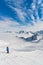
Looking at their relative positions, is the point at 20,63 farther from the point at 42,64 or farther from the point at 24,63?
the point at 42,64

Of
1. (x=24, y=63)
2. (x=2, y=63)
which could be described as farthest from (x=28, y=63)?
(x=2, y=63)

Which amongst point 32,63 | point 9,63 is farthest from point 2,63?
point 32,63

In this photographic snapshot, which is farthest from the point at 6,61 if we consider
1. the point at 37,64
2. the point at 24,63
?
the point at 37,64

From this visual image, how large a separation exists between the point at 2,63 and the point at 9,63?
3.56 feet

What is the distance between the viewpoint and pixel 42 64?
26.7 m

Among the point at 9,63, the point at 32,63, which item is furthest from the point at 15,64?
the point at 32,63

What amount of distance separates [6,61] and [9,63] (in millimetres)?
1237

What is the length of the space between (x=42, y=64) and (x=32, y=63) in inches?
64.3

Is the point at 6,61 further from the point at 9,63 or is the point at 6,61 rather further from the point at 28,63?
the point at 28,63

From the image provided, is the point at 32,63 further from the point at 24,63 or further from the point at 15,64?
the point at 15,64

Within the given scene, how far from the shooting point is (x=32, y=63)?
1068 inches

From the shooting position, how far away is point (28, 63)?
26.9 meters

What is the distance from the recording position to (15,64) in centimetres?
2572

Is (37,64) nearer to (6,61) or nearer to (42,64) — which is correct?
(42,64)
